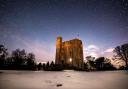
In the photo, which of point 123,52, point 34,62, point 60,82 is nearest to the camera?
point 60,82

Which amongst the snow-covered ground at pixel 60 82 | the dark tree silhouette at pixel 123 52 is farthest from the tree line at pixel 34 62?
the snow-covered ground at pixel 60 82

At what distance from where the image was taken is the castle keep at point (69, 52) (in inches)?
2783

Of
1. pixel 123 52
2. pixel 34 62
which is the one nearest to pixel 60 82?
pixel 123 52

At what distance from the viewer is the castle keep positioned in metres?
70.7

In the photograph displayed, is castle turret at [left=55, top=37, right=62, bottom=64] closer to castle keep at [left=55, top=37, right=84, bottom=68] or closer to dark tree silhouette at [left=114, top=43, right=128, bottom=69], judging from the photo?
castle keep at [left=55, top=37, right=84, bottom=68]

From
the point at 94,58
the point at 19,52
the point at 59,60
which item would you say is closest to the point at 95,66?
the point at 94,58

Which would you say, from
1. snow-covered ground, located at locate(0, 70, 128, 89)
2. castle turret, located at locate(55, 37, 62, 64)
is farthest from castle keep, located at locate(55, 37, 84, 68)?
snow-covered ground, located at locate(0, 70, 128, 89)

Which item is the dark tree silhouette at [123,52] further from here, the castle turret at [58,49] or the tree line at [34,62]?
the castle turret at [58,49]

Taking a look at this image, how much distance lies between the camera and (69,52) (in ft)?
245

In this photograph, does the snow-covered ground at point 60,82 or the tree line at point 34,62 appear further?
the tree line at point 34,62

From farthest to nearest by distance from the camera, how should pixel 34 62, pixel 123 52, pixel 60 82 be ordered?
pixel 34 62 < pixel 123 52 < pixel 60 82

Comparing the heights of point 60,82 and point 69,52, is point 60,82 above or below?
below

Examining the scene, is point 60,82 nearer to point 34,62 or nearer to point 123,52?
point 123,52

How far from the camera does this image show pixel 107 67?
73625 mm
